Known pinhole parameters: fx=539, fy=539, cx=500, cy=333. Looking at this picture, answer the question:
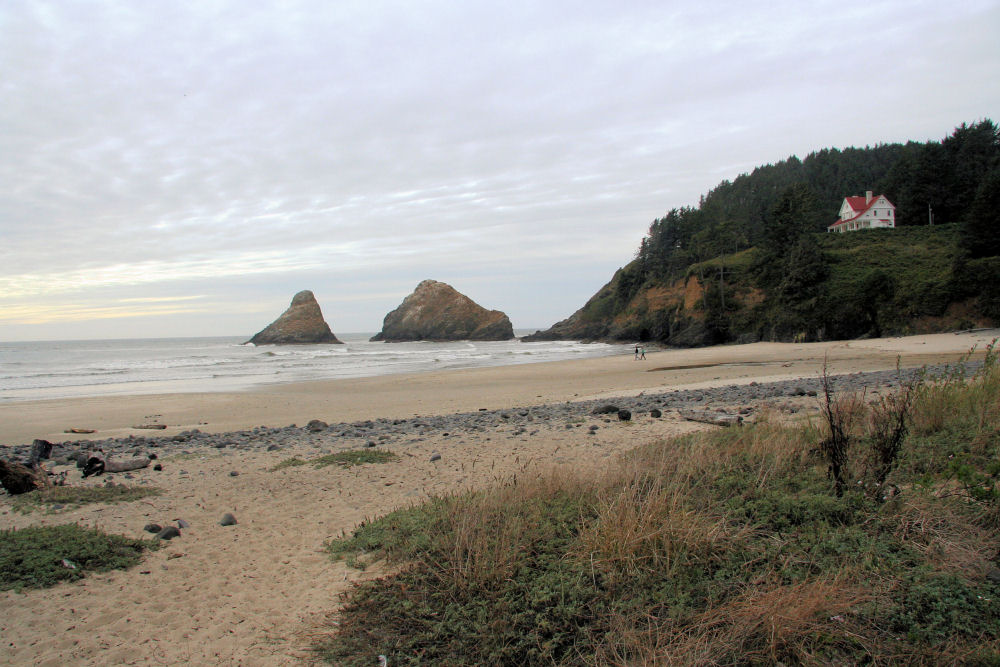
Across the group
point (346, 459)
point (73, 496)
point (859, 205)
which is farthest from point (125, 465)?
point (859, 205)

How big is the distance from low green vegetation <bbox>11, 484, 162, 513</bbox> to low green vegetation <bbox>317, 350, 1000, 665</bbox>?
3.80 metres

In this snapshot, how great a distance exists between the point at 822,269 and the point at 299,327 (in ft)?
269

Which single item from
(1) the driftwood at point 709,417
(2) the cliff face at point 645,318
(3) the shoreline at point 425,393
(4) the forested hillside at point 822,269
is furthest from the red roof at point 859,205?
(1) the driftwood at point 709,417

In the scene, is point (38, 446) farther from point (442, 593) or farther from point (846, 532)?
point (846, 532)

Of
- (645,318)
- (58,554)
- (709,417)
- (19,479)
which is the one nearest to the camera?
(58,554)

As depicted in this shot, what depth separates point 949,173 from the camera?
59.6 meters

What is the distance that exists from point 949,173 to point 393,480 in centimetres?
7573

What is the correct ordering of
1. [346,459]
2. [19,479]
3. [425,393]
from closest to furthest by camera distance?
1. [19,479]
2. [346,459]
3. [425,393]

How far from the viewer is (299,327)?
97062 millimetres

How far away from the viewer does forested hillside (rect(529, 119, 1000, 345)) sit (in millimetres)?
35812

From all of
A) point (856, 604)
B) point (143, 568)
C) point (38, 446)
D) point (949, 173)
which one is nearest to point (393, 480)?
point (143, 568)

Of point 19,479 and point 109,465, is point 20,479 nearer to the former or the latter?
point 19,479

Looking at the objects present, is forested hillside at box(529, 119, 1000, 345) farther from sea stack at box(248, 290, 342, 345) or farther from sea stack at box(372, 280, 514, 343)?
sea stack at box(248, 290, 342, 345)

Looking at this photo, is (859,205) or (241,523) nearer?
(241,523)
